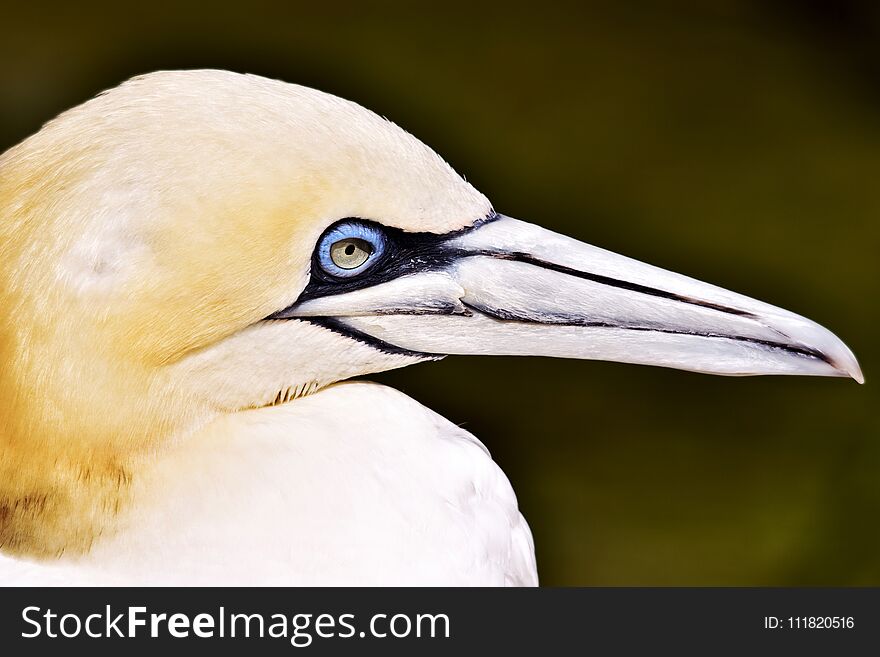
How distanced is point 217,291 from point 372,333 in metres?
0.24

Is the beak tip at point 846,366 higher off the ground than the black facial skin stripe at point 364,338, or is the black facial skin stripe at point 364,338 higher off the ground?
the black facial skin stripe at point 364,338

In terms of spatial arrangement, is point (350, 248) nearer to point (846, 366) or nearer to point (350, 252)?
point (350, 252)

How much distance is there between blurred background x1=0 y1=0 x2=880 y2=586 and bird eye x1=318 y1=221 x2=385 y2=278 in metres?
2.02

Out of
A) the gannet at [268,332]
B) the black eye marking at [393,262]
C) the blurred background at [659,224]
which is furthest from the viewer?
the blurred background at [659,224]

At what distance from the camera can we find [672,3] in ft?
11.5

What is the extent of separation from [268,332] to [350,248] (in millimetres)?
140

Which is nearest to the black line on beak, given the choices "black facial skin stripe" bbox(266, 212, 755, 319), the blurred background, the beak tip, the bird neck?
"black facial skin stripe" bbox(266, 212, 755, 319)

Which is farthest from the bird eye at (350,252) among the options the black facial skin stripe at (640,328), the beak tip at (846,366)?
the beak tip at (846,366)

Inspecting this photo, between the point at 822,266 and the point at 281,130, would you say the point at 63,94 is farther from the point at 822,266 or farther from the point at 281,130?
the point at 822,266

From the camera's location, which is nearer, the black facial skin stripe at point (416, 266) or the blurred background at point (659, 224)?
the black facial skin stripe at point (416, 266)

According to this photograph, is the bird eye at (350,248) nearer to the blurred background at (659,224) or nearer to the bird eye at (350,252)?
the bird eye at (350,252)

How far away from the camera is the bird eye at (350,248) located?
1.20m

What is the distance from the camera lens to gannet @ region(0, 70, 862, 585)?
1127mm

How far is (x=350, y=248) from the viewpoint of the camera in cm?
123
